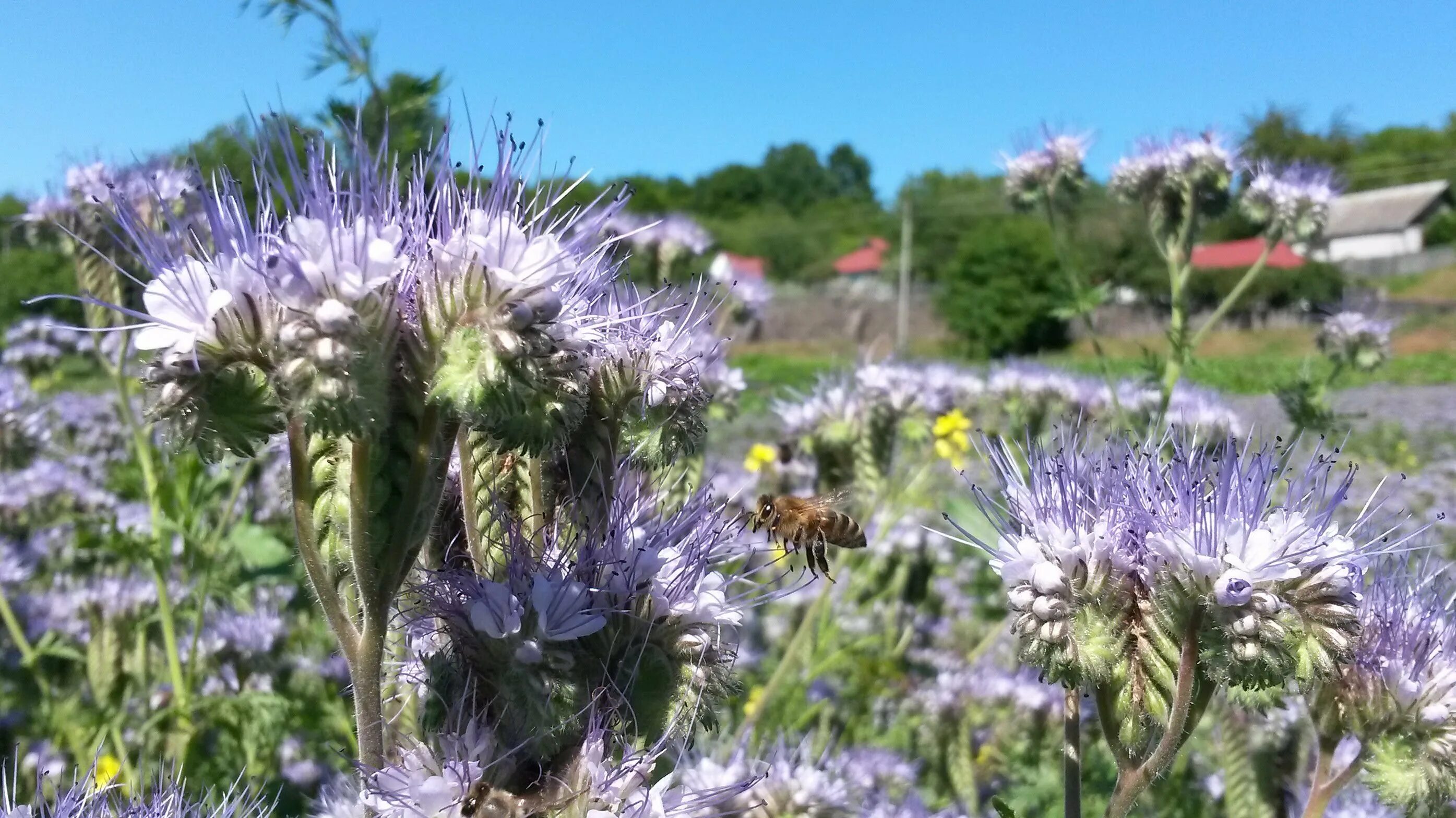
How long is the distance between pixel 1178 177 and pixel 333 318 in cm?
513

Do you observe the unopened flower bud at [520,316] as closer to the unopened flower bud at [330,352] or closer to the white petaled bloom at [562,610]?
the unopened flower bud at [330,352]

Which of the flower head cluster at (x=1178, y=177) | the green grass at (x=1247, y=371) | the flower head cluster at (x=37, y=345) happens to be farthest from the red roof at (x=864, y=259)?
the flower head cluster at (x=1178, y=177)

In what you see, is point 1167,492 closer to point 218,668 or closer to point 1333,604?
point 1333,604

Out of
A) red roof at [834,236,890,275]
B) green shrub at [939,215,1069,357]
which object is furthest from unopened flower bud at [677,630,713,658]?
red roof at [834,236,890,275]

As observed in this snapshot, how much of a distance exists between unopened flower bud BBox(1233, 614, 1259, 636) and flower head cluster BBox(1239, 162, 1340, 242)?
4648mm

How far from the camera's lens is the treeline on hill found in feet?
17.6

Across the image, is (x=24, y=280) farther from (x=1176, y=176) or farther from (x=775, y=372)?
(x=1176, y=176)

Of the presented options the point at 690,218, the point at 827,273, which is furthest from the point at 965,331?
the point at 690,218

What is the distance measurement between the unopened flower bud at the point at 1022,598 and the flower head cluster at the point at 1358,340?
523cm

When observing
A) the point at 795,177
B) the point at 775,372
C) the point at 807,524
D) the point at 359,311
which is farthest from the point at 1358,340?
the point at 795,177

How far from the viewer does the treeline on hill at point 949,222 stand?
17.6 ft

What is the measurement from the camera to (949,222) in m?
69.4

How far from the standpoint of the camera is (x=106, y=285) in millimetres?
4598

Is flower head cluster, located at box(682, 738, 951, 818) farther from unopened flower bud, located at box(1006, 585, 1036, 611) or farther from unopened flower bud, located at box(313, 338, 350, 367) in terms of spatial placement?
unopened flower bud, located at box(313, 338, 350, 367)
